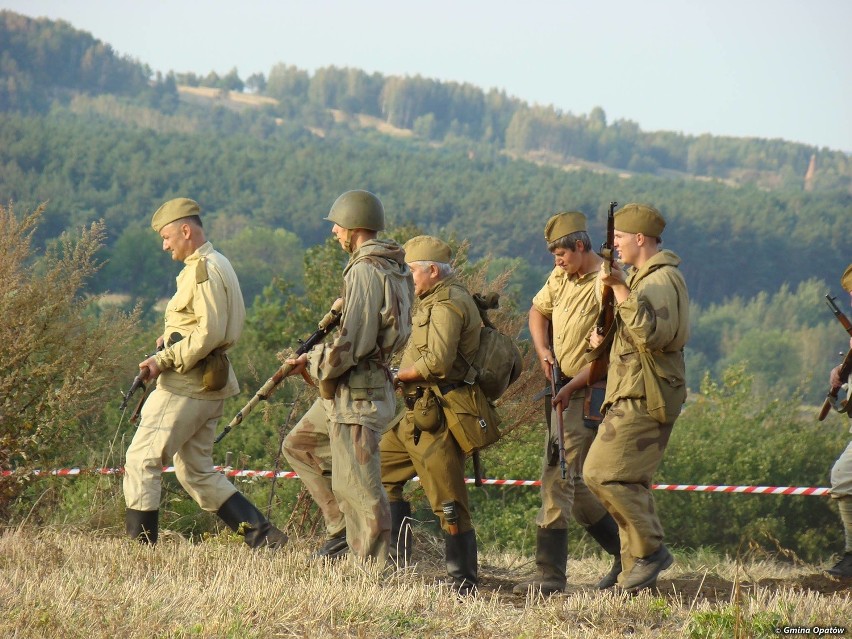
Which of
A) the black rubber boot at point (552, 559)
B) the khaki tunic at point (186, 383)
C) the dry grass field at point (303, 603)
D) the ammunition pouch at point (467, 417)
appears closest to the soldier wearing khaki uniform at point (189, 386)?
the khaki tunic at point (186, 383)

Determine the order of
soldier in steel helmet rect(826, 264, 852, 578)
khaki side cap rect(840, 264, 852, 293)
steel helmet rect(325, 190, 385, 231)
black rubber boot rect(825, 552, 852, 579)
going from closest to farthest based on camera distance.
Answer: steel helmet rect(325, 190, 385, 231)
black rubber boot rect(825, 552, 852, 579)
soldier in steel helmet rect(826, 264, 852, 578)
khaki side cap rect(840, 264, 852, 293)

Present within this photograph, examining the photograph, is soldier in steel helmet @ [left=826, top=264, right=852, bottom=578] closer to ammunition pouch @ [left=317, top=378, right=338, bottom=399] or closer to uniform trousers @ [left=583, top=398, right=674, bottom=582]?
uniform trousers @ [left=583, top=398, right=674, bottom=582]

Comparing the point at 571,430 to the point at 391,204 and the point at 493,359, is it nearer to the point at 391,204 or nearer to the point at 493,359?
the point at 493,359

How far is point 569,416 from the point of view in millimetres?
6945

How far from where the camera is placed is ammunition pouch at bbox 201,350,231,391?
7.00 m

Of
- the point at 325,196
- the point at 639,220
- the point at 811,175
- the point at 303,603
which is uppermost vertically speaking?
the point at 811,175

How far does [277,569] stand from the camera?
20.8ft

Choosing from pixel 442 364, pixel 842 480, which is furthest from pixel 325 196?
pixel 442 364

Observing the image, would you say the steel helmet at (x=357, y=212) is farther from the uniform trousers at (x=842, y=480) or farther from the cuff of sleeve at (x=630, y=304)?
the uniform trousers at (x=842, y=480)

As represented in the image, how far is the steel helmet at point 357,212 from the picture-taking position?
6.45 meters

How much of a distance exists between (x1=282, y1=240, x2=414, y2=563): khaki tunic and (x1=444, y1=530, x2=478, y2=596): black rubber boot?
0.54m

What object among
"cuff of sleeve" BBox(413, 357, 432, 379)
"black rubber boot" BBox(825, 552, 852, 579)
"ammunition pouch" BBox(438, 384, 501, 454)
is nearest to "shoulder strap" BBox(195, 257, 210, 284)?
"cuff of sleeve" BBox(413, 357, 432, 379)

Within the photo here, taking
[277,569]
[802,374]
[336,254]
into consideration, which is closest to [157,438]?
[277,569]

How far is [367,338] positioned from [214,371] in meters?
1.22
